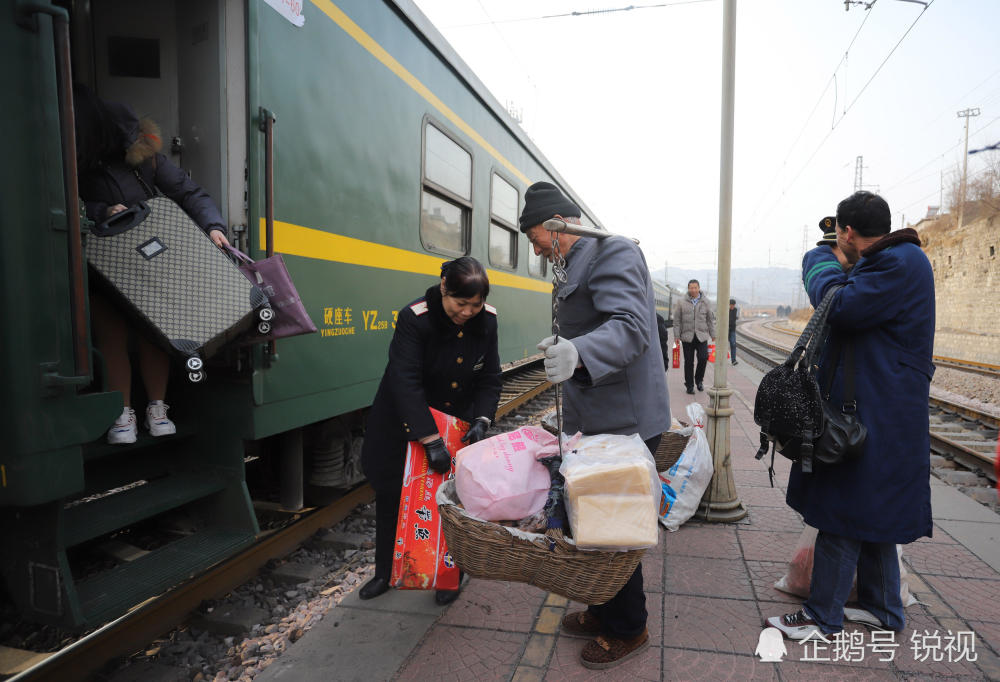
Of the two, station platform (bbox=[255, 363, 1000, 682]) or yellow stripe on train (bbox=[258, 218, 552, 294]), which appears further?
yellow stripe on train (bbox=[258, 218, 552, 294])

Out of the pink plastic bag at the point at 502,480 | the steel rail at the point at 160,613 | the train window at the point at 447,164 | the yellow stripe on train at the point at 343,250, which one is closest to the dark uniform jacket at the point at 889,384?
the pink plastic bag at the point at 502,480

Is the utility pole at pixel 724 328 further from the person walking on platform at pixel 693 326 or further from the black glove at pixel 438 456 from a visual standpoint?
the person walking on platform at pixel 693 326

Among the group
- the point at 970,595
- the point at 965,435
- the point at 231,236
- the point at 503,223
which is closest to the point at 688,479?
the point at 970,595

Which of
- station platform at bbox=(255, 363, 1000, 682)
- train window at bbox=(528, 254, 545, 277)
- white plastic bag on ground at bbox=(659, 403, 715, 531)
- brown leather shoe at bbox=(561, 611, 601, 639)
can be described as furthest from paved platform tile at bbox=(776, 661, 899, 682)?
train window at bbox=(528, 254, 545, 277)

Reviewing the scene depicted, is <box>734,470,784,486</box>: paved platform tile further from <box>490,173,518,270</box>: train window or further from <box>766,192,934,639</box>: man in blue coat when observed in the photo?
<box>490,173,518,270</box>: train window

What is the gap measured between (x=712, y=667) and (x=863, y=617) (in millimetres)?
788

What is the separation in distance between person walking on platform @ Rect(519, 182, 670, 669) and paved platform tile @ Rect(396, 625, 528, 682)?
1.01 ft

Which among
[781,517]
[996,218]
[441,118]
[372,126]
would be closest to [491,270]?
[441,118]

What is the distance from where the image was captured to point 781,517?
3936 millimetres

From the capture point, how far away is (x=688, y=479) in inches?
147

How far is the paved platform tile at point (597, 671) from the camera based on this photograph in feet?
7.32

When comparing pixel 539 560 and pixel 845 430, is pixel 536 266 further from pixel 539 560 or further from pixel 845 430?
pixel 539 560

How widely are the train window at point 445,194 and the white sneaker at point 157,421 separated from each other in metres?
2.20

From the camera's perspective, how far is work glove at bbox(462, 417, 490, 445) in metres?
2.82
